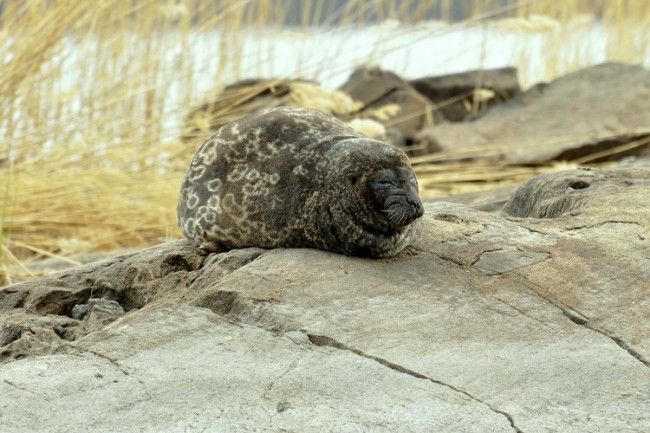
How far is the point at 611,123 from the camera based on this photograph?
9352mm

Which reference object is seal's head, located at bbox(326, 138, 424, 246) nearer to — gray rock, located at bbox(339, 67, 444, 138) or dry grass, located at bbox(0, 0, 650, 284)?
dry grass, located at bbox(0, 0, 650, 284)

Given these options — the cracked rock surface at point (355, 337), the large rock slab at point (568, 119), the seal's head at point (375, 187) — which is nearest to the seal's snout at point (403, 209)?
the seal's head at point (375, 187)

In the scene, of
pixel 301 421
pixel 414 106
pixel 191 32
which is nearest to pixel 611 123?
pixel 414 106

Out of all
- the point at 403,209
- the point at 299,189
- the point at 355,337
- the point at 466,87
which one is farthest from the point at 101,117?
the point at 466,87

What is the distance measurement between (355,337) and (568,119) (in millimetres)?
6702

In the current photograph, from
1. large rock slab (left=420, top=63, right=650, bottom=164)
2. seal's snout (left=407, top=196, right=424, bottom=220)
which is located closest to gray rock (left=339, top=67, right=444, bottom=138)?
large rock slab (left=420, top=63, right=650, bottom=164)

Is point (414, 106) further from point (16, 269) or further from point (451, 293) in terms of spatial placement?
point (451, 293)

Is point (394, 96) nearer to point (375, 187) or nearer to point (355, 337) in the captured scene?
point (375, 187)

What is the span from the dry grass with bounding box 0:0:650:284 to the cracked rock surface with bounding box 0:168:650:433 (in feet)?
5.56

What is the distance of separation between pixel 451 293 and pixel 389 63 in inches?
311

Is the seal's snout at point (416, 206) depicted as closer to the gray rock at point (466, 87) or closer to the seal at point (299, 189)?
the seal at point (299, 189)

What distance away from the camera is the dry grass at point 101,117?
5867 millimetres

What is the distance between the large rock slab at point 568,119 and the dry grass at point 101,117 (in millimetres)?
720

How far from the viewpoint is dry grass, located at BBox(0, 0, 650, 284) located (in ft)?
19.2
